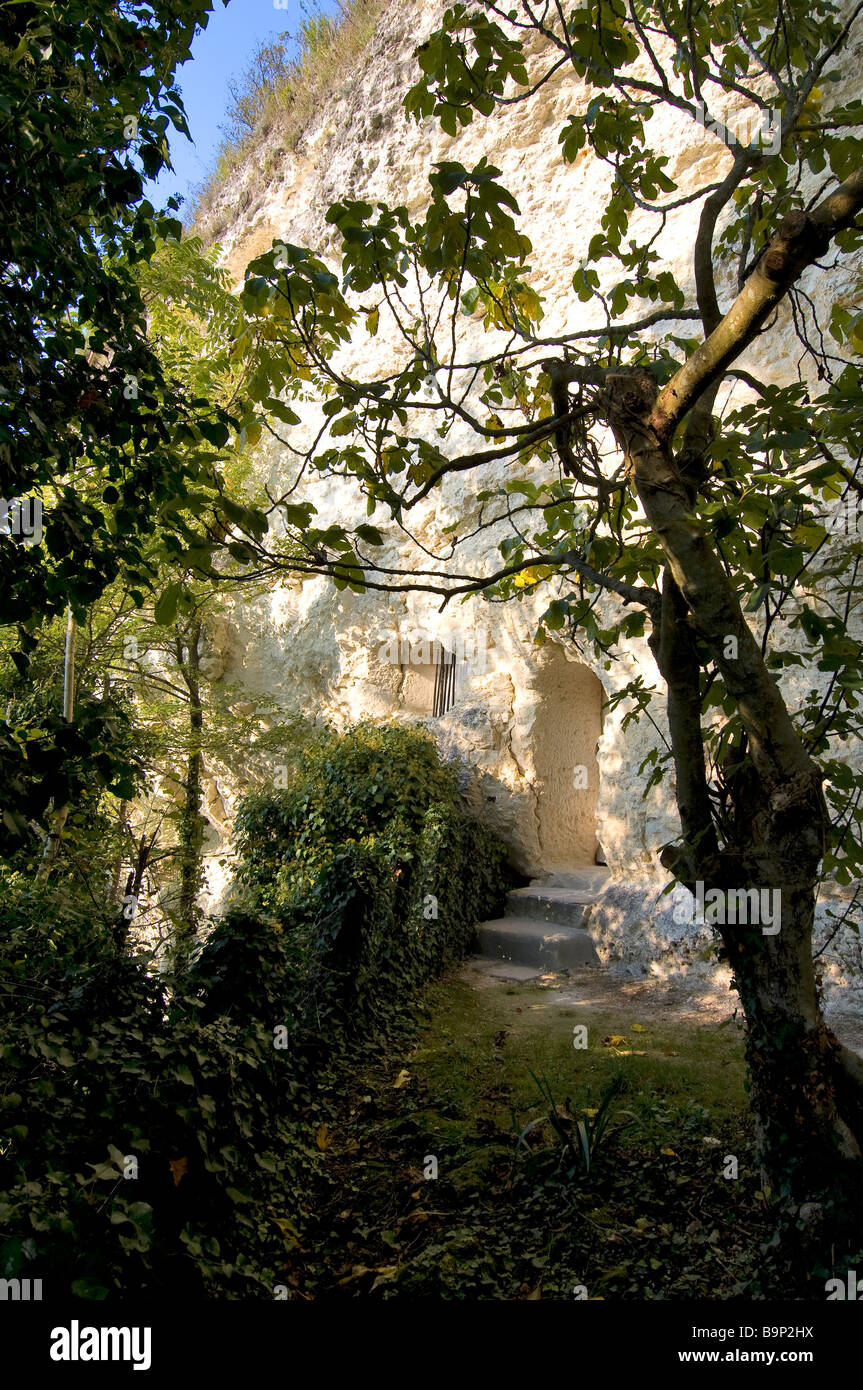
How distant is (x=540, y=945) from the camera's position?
7793 mm

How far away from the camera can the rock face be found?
782 cm

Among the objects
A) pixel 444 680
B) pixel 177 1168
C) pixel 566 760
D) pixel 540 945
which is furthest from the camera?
pixel 444 680

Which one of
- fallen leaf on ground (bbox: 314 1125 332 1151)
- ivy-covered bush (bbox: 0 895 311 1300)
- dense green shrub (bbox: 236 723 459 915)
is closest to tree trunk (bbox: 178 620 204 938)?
dense green shrub (bbox: 236 723 459 915)

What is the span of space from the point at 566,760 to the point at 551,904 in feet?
6.40

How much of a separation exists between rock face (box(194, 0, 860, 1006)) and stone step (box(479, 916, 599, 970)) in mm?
194

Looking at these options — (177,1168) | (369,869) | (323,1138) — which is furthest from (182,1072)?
(369,869)

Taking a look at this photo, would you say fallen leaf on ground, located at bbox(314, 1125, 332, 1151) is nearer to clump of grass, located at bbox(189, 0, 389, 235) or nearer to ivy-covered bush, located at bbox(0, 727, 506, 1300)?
ivy-covered bush, located at bbox(0, 727, 506, 1300)

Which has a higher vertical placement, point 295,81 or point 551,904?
point 295,81

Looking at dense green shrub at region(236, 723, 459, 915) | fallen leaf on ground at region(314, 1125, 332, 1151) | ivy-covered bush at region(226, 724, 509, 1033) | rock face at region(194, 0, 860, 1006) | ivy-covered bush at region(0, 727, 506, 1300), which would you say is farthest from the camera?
rock face at region(194, 0, 860, 1006)

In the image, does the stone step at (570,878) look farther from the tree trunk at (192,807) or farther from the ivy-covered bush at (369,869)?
the tree trunk at (192,807)

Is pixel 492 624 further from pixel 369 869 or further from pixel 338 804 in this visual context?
pixel 369 869

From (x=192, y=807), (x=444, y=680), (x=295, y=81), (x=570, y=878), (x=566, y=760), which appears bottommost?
(x=570, y=878)
